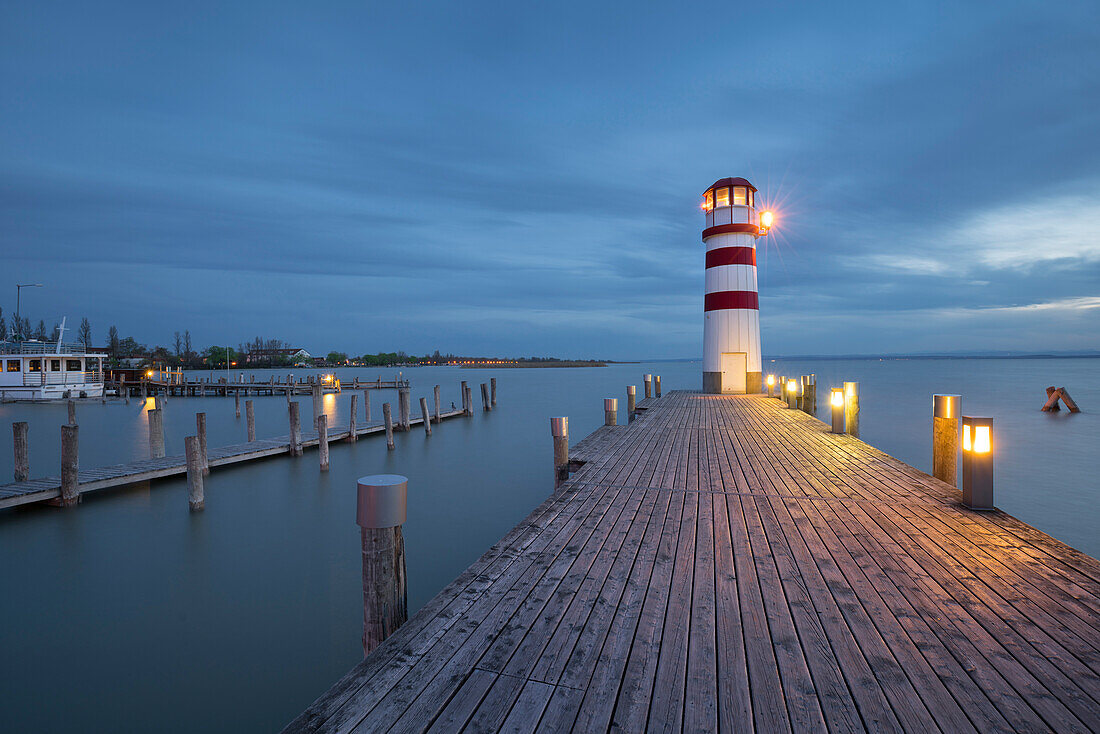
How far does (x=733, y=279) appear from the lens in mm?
15508

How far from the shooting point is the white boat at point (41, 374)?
1156 inches

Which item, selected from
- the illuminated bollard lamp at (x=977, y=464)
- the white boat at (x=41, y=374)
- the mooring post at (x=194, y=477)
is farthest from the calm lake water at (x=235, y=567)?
the white boat at (x=41, y=374)

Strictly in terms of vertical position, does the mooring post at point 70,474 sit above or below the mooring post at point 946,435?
below

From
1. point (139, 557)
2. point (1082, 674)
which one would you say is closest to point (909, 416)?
point (1082, 674)

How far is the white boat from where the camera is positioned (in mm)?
29375

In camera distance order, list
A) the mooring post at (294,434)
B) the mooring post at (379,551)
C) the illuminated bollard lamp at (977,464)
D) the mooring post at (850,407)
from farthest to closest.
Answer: the mooring post at (294,434) → the mooring post at (850,407) → the illuminated bollard lamp at (977,464) → the mooring post at (379,551)

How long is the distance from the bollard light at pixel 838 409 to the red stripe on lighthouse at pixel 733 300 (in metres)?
7.52

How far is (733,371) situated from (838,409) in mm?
7813

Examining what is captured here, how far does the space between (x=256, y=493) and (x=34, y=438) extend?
47.2 ft

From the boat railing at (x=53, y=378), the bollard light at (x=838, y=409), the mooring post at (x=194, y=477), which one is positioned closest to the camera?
the bollard light at (x=838, y=409)

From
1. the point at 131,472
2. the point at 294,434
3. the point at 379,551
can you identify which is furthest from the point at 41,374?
the point at 379,551

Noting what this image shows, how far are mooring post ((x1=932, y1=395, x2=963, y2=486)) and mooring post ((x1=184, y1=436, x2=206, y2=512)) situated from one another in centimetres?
1093

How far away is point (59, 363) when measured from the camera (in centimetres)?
3095

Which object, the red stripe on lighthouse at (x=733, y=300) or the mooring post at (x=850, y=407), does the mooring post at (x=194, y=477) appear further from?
the red stripe on lighthouse at (x=733, y=300)
